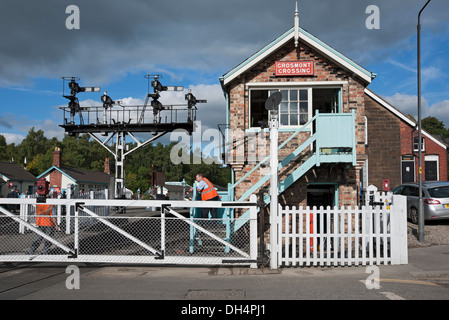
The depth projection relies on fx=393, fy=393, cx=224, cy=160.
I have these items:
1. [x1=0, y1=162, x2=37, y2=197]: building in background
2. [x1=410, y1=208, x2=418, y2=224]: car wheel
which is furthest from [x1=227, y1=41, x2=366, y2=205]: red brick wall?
[x1=0, y1=162, x2=37, y2=197]: building in background

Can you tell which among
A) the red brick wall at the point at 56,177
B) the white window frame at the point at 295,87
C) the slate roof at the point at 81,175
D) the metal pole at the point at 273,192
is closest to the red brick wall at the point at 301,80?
the white window frame at the point at 295,87

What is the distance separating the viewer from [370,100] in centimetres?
2483

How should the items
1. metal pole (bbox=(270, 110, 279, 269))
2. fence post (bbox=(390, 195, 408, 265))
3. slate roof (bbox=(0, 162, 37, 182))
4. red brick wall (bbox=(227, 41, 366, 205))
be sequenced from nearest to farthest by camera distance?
metal pole (bbox=(270, 110, 279, 269)) < fence post (bbox=(390, 195, 408, 265)) < red brick wall (bbox=(227, 41, 366, 205)) < slate roof (bbox=(0, 162, 37, 182))

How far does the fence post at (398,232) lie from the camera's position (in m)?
8.38

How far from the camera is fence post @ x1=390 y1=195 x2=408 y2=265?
330 inches

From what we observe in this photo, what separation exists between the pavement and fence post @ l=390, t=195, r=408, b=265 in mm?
223

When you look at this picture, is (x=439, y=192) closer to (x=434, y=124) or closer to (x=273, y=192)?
(x=273, y=192)

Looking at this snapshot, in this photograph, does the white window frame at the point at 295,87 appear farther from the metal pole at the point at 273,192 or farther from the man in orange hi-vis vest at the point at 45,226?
the man in orange hi-vis vest at the point at 45,226

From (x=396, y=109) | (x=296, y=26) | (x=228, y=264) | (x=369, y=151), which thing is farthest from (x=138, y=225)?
(x=396, y=109)

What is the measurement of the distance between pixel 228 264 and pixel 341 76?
285 inches

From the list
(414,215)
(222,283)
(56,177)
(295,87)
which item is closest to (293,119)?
(295,87)

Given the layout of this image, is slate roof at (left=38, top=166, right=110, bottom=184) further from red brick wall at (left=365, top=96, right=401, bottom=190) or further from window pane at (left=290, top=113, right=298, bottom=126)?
window pane at (left=290, top=113, right=298, bottom=126)

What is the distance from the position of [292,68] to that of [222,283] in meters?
7.58
